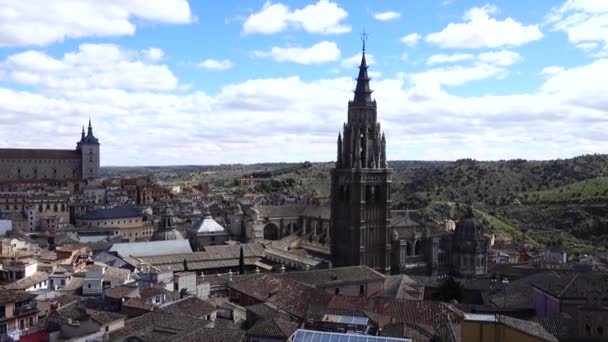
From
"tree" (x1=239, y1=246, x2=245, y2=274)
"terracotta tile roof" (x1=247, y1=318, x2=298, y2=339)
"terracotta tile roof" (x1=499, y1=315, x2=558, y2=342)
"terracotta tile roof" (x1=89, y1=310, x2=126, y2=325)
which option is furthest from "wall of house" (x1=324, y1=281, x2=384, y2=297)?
"terracotta tile roof" (x1=499, y1=315, x2=558, y2=342)

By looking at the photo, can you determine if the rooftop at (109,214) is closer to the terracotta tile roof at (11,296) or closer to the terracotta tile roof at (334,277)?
the terracotta tile roof at (334,277)

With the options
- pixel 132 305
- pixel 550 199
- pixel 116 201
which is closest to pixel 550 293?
pixel 132 305

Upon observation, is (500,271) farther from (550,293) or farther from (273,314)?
(273,314)

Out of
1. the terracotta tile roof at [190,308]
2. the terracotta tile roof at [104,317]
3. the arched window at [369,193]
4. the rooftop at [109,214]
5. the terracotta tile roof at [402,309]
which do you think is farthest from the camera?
the rooftop at [109,214]

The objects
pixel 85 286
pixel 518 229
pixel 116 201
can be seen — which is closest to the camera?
pixel 85 286

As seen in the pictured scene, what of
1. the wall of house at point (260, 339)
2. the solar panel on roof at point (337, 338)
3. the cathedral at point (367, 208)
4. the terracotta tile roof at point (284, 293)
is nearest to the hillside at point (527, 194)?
the cathedral at point (367, 208)

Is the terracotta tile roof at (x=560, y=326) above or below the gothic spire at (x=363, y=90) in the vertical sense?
below
